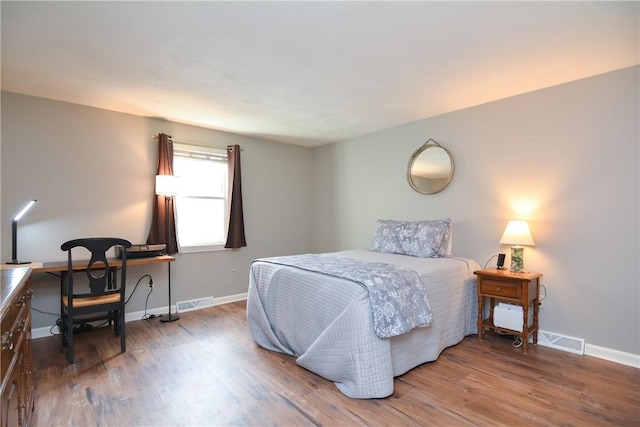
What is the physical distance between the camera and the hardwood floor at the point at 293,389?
1.94 m

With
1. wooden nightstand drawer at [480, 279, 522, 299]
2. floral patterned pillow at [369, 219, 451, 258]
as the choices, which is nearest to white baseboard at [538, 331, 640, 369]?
wooden nightstand drawer at [480, 279, 522, 299]

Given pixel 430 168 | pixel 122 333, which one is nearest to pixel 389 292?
pixel 430 168

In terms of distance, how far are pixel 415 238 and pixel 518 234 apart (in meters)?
0.96

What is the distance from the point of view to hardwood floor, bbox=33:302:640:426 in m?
1.94

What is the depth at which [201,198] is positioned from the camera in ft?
14.3

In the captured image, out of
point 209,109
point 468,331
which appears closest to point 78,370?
point 209,109

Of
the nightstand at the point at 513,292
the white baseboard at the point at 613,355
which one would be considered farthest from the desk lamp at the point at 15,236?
the white baseboard at the point at 613,355

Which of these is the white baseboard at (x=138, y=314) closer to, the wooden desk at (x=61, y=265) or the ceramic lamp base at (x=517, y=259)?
the wooden desk at (x=61, y=265)

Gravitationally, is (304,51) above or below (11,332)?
above

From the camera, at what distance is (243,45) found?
2244 millimetres

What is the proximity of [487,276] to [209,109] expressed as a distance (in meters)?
3.26

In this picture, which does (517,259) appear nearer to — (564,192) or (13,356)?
(564,192)

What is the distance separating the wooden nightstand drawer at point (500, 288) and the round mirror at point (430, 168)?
121cm

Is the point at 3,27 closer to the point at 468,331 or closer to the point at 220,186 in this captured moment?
the point at 220,186
